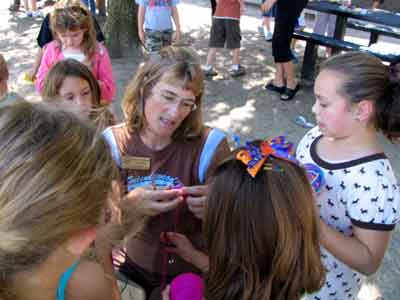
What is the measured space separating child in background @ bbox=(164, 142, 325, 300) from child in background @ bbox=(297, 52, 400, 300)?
31 centimetres

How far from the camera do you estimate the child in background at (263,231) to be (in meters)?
1.14

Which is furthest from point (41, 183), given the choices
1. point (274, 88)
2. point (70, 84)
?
point (274, 88)

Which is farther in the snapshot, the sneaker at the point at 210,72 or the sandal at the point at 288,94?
the sneaker at the point at 210,72

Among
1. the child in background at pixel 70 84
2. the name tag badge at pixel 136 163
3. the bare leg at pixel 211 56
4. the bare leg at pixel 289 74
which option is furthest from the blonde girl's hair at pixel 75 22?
the bare leg at pixel 211 56

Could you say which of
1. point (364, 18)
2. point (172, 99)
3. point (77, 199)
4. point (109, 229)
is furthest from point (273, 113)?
point (77, 199)

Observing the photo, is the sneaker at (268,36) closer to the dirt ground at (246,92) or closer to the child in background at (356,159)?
the dirt ground at (246,92)

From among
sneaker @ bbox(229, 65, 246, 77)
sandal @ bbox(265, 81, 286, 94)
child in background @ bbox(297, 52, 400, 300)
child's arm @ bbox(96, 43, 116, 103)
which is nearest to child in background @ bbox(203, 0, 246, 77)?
sneaker @ bbox(229, 65, 246, 77)

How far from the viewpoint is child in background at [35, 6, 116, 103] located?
3012 mm

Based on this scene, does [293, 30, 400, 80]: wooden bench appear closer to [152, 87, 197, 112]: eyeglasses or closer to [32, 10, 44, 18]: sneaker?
[152, 87, 197, 112]: eyeglasses

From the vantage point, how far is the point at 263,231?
3.74 feet

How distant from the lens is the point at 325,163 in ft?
5.20

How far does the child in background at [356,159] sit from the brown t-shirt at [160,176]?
433 mm

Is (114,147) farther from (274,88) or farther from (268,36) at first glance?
(268,36)

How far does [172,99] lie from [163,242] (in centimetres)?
60
